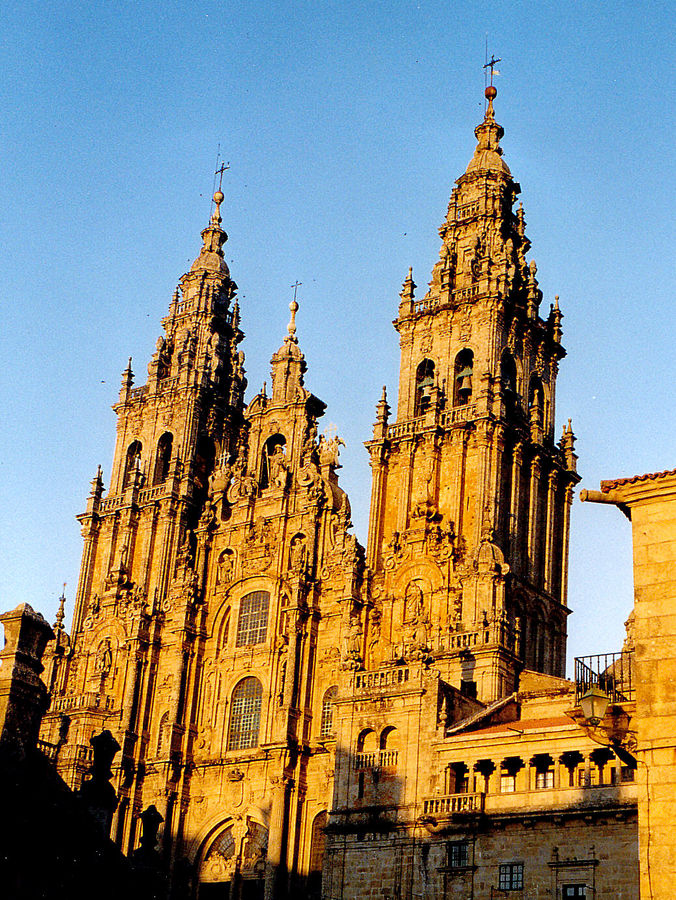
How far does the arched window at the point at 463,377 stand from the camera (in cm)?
5878

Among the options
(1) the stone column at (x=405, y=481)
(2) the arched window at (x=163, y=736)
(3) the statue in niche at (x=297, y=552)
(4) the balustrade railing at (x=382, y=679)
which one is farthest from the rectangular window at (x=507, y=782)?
(2) the arched window at (x=163, y=736)

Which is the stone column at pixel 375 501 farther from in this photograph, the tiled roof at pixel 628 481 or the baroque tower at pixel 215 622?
the tiled roof at pixel 628 481

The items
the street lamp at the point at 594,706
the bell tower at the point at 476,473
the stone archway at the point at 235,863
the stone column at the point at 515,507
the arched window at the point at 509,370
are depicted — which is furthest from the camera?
the arched window at the point at 509,370

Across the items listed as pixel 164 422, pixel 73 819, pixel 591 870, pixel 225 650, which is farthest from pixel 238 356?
pixel 73 819

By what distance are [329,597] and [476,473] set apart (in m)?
8.51

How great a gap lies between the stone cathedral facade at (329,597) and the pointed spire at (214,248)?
630 centimetres

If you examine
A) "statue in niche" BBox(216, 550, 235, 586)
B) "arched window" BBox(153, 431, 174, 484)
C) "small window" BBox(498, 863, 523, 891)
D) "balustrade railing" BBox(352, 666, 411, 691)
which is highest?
"arched window" BBox(153, 431, 174, 484)


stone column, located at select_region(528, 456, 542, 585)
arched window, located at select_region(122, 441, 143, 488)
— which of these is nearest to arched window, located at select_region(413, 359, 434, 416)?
stone column, located at select_region(528, 456, 542, 585)

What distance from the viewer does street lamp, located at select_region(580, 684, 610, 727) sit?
947 inches

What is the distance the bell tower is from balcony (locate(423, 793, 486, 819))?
28.3 feet

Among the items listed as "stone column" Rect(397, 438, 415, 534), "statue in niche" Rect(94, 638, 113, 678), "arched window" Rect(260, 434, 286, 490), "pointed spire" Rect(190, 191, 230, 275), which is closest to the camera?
"stone column" Rect(397, 438, 415, 534)

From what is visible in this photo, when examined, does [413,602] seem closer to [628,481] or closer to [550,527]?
[550,527]

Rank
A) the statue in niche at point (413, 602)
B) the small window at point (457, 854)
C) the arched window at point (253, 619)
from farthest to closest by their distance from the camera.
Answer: the arched window at point (253, 619) → the statue in niche at point (413, 602) → the small window at point (457, 854)

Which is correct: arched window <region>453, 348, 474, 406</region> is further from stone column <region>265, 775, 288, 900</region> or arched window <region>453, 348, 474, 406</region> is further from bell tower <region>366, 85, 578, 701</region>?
stone column <region>265, 775, 288, 900</region>
